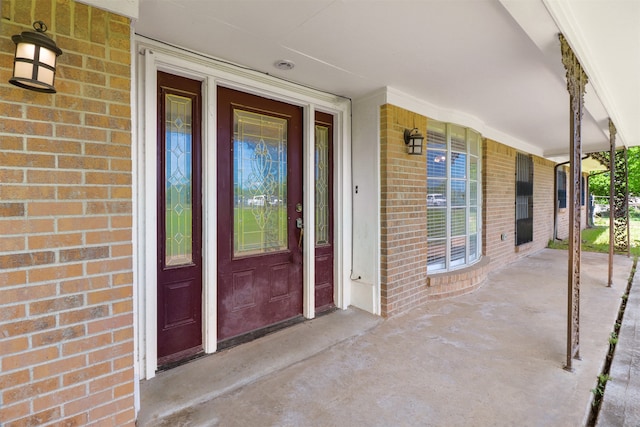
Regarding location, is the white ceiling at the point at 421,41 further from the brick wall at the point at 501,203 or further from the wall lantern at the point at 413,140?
the brick wall at the point at 501,203

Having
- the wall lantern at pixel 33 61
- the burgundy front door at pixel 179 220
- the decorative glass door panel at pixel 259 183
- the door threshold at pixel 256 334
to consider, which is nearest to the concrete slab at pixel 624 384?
the door threshold at pixel 256 334

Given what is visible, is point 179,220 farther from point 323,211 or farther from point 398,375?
point 398,375

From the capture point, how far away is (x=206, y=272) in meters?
2.56

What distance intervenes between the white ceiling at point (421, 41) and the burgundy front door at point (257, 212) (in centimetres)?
45

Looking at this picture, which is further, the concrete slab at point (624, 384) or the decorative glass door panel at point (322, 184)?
the decorative glass door panel at point (322, 184)

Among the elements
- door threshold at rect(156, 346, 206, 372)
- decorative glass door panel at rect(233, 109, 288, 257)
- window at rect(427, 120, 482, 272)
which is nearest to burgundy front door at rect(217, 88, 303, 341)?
decorative glass door panel at rect(233, 109, 288, 257)

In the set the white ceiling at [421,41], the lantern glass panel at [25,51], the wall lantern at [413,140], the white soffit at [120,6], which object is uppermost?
the white ceiling at [421,41]

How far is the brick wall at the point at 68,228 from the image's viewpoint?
136cm

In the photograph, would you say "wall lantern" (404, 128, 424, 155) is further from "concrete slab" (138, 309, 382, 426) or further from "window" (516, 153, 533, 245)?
"window" (516, 153, 533, 245)

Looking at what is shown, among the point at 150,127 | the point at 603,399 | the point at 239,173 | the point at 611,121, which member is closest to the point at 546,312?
the point at 603,399

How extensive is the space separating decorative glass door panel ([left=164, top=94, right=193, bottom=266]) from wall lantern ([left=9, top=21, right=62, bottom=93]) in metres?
1.05

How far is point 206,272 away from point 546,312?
12.4 ft

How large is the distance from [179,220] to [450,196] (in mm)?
3475

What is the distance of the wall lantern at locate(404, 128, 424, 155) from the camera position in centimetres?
350
